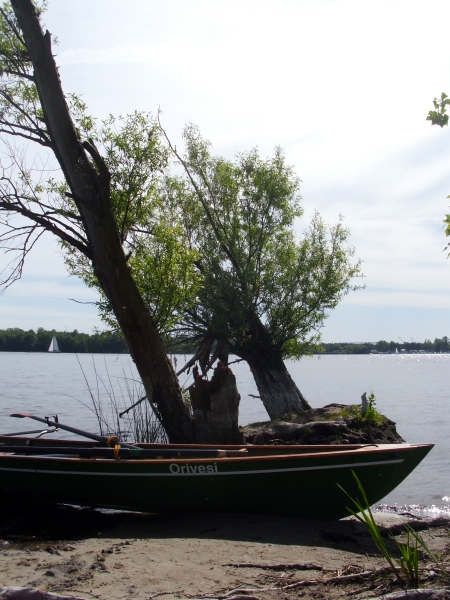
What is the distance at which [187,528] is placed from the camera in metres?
7.40

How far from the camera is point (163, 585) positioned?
5.28 metres

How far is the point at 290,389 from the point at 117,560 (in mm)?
10218

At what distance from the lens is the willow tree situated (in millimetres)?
15406

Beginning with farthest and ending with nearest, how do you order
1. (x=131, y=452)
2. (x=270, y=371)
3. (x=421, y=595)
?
(x=270, y=371) < (x=131, y=452) < (x=421, y=595)

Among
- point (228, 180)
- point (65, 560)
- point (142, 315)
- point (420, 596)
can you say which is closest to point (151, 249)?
point (142, 315)

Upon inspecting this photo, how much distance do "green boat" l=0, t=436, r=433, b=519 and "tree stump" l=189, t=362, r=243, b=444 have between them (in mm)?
1878

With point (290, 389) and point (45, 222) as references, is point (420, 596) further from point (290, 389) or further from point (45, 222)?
point (290, 389)

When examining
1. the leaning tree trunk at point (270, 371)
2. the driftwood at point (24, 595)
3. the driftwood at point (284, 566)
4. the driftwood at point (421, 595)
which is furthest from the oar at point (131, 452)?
the leaning tree trunk at point (270, 371)

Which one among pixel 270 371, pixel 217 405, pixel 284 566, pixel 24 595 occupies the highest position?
pixel 270 371

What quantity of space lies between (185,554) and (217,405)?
13.8ft

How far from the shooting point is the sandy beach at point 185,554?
5191 mm

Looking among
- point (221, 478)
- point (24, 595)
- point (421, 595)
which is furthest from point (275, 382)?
point (24, 595)

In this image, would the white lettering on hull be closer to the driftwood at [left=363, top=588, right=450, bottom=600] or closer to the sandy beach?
the sandy beach

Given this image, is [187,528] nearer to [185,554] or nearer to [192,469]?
[192,469]
